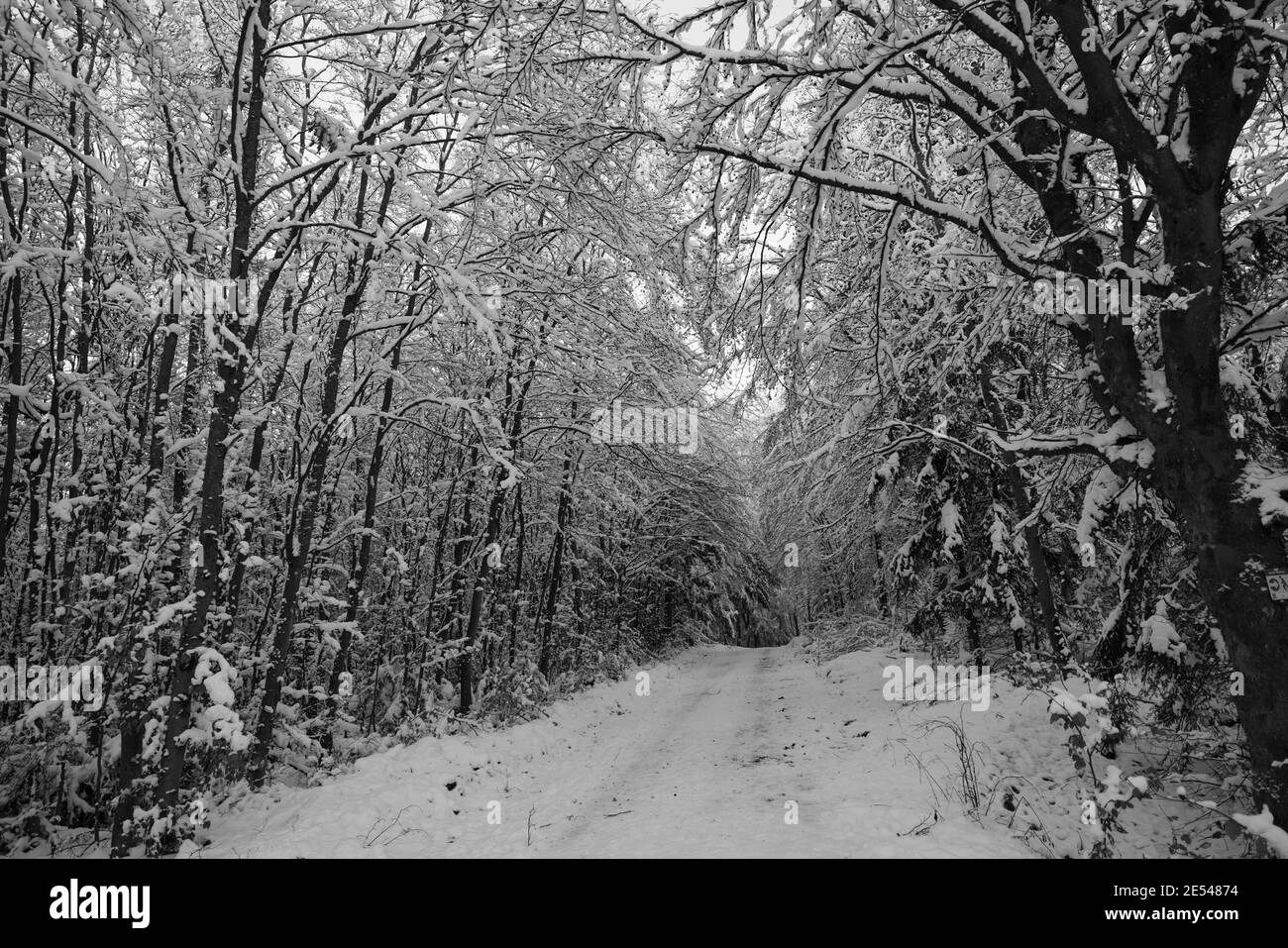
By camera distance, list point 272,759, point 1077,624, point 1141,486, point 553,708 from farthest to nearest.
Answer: point 553,708
point 1077,624
point 272,759
point 1141,486

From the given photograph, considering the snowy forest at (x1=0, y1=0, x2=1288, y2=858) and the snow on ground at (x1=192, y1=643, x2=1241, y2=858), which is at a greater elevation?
the snowy forest at (x1=0, y1=0, x2=1288, y2=858)

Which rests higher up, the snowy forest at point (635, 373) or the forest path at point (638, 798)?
the snowy forest at point (635, 373)

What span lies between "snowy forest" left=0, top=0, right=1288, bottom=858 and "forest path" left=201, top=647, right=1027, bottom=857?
0.08 meters

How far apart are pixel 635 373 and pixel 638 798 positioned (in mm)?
6099

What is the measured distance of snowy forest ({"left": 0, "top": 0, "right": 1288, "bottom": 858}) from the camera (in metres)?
4.37

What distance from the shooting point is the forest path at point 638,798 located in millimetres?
5297

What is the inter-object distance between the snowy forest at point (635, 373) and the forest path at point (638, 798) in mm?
85

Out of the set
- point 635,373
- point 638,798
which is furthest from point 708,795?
point 635,373

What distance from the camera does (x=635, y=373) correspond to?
983 cm

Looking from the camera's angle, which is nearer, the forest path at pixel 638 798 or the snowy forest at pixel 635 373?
the snowy forest at pixel 635 373

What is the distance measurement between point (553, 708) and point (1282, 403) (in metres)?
10.8

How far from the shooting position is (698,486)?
2220 centimetres
